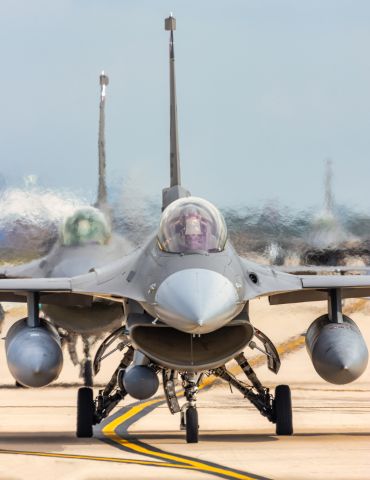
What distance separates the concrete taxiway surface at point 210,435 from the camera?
11359 mm

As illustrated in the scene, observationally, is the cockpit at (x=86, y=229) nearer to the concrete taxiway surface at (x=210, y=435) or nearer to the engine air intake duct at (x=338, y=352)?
the concrete taxiway surface at (x=210, y=435)

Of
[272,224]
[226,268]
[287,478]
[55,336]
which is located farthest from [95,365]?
[272,224]

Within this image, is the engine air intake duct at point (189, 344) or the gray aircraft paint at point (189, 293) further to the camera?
the engine air intake duct at point (189, 344)

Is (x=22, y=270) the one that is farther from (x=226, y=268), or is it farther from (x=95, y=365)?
(x=226, y=268)

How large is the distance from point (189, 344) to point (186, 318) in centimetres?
167

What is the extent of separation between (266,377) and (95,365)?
35.1 ft

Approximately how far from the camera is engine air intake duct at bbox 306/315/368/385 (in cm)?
1371

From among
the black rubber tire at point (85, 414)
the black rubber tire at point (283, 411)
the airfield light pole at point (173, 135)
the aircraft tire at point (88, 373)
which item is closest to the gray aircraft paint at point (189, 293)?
the airfield light pole at point (173, 135)

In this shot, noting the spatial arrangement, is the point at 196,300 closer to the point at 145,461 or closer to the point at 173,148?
the point at 145,461

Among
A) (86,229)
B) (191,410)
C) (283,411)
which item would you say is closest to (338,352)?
(283,411)

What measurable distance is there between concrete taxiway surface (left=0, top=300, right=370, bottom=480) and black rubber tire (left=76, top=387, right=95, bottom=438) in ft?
0.51

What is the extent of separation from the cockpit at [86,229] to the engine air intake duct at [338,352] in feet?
27.3

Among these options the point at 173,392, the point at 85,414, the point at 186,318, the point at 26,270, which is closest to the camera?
the point at 186,318

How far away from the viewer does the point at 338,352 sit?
13.8m
